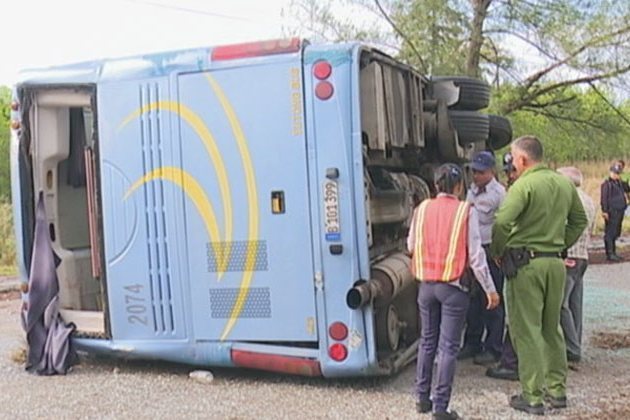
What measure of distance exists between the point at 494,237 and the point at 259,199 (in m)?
1.71

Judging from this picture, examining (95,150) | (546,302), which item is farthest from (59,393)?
(546,302)

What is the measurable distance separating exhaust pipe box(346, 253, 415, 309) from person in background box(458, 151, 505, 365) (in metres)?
0.65

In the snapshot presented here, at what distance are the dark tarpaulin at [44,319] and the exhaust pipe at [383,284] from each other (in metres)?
2.57

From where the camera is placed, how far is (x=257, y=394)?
5.98 m

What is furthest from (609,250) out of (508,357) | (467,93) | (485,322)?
(508,357)

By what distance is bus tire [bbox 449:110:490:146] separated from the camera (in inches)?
296

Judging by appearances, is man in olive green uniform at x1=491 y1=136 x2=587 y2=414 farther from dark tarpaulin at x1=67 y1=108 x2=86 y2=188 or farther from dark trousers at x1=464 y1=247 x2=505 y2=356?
dark tarpaulin at x1=67 y1=108 x2=86 y2=188

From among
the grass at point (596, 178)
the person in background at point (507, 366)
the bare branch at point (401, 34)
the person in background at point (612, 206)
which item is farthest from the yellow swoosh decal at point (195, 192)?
the grass at point (596, 178)

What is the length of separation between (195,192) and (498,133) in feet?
15.0

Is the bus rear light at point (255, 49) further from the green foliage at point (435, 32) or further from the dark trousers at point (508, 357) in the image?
the green foliage at point (435, 32)

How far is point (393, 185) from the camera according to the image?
669 centimetres

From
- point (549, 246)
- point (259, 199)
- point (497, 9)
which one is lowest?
point (549, 246)

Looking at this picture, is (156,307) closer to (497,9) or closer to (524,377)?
(524,377)

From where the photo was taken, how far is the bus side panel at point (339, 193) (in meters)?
5.77
